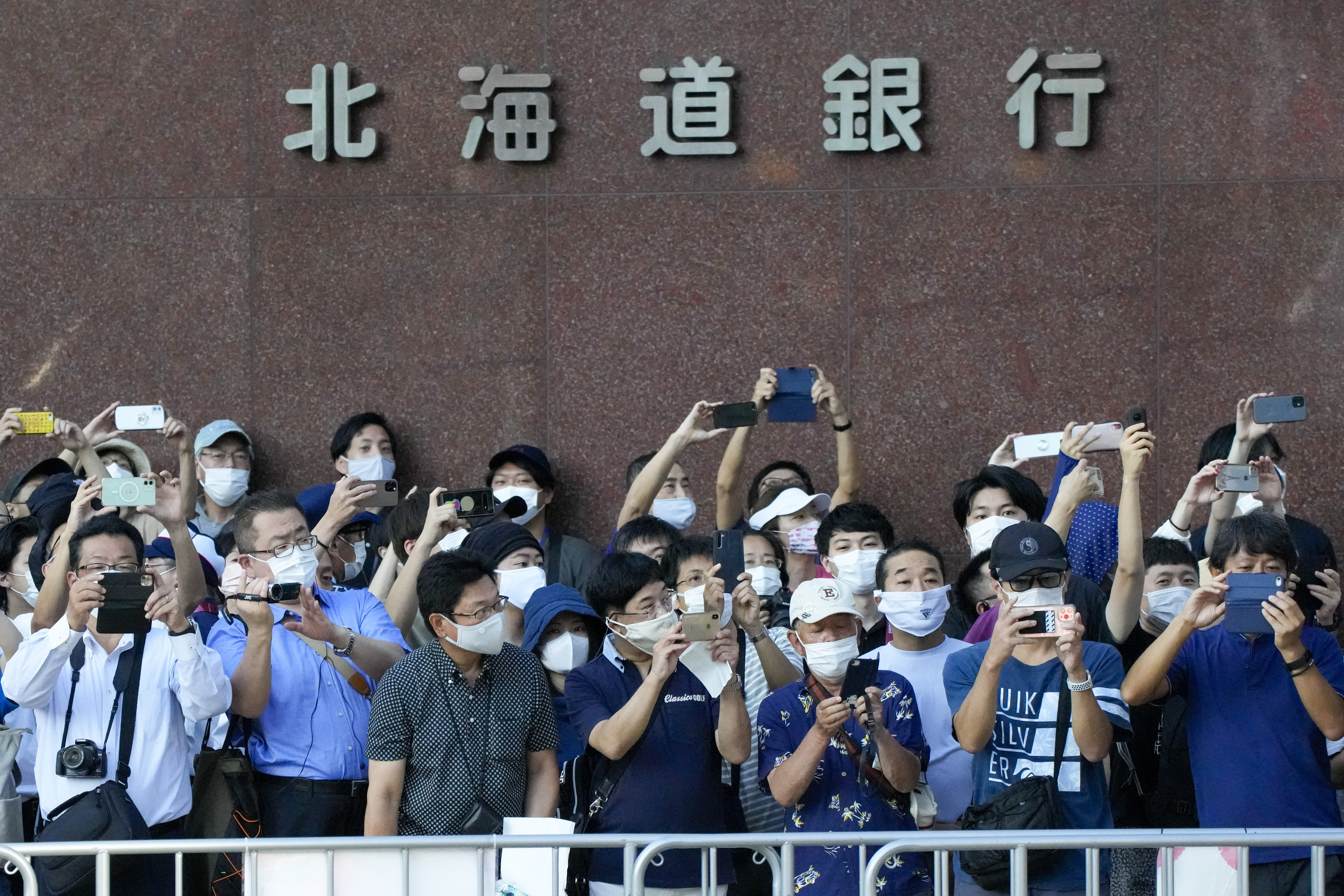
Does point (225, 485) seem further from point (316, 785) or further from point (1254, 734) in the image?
Result: point (1254, 734)

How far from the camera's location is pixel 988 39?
8023 millimetres

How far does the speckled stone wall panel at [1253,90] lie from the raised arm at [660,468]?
2706 mm

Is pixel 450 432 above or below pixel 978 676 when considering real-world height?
above

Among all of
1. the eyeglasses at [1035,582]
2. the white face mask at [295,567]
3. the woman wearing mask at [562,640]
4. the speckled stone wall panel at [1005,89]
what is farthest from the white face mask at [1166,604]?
the speckled stone wall panel at [1005,89]

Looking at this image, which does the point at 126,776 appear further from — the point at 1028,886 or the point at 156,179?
the point at 156,179

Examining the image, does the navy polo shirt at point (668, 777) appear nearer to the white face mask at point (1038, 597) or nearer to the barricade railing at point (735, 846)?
the barricade railing at point (735, 846)

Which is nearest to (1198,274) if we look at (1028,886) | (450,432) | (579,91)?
(579,91)

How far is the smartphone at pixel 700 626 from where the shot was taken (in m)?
4.84

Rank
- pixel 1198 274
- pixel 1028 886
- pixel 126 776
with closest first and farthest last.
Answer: pixel 1028 886
pixel 126 776
pixel 1198 274

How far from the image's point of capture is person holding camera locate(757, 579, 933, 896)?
4656 millimetres

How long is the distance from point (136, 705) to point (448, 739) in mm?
1012

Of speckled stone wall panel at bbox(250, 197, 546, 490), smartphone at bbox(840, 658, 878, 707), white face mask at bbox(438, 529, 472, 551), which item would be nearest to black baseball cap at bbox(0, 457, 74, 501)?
speckled stone wall panel at bbox(250, 197, 546, 490)

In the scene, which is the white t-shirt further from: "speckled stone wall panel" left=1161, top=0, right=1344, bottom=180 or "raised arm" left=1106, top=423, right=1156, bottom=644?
"speckled stone wall panel" left=1161, top=0, right=1344, bottom=180

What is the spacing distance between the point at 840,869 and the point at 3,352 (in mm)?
5496
